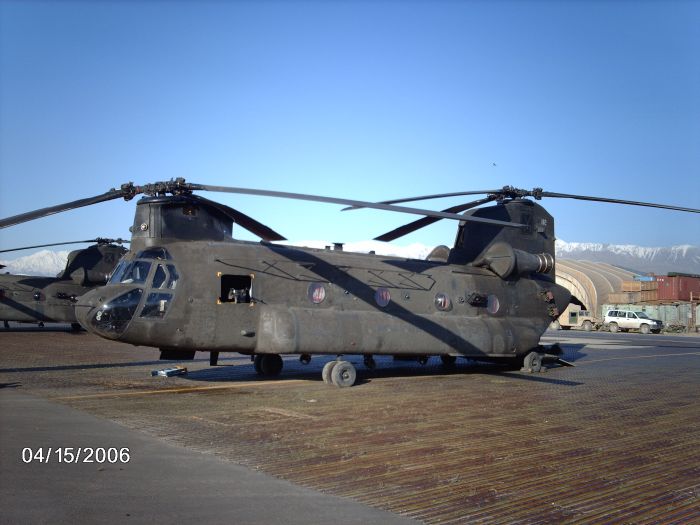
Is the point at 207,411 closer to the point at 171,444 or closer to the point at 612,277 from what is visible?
the point at 171,444

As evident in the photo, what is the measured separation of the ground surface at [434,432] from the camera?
20.6 ft

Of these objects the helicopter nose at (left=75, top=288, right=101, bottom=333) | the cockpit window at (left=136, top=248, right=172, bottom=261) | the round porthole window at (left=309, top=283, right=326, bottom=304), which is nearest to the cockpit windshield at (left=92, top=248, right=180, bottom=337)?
the cockpit window at (left=136, top=248, right=172, bottom=261)

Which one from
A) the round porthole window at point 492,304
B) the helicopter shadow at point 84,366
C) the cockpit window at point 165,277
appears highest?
the cockpit window at point 165,277

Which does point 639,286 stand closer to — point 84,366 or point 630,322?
point 630,322

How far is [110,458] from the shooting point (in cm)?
729

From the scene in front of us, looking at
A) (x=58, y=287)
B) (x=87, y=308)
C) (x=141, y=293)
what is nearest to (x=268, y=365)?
(x=141, y=293)

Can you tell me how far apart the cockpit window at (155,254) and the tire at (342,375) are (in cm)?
A: 446

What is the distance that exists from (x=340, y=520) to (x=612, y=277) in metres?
80.8

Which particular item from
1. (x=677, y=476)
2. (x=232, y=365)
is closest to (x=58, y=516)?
(x=677, y=476)

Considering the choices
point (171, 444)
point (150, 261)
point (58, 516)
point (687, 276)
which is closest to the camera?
point (58, 516)

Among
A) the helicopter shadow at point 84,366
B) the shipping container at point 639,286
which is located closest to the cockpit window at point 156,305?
the helicopter shadow at point 84,366

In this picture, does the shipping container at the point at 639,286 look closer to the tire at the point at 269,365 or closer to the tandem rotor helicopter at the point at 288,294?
the tandem rotor helicopter at the point at 288,294

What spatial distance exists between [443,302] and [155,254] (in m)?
7.39

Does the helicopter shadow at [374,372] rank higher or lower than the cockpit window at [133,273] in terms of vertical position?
lower
